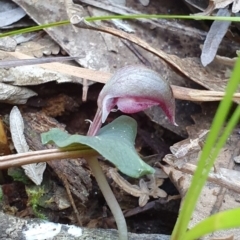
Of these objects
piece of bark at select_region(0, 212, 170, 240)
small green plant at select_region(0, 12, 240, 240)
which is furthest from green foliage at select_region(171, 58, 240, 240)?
piece of bark at select_region(0, 212, 170, 240)

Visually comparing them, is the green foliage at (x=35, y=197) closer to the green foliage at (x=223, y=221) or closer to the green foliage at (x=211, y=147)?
the green foliage at (x=211, y=147)

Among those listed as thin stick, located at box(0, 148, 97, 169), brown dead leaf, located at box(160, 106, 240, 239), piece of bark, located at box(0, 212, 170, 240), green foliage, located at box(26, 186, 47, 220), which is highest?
thin stick, located at box(0, 148, 97, 169)

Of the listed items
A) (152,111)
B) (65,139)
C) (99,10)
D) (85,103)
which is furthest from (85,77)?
(65,139)

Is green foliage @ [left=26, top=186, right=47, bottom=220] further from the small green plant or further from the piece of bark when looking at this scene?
the piece of bark

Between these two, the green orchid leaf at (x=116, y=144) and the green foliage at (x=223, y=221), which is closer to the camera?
the green foliage at (x=223, y=221)

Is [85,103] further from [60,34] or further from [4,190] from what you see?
[4,190]

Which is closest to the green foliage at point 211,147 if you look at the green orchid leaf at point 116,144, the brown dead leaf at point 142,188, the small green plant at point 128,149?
the small green plant at point 128,149
